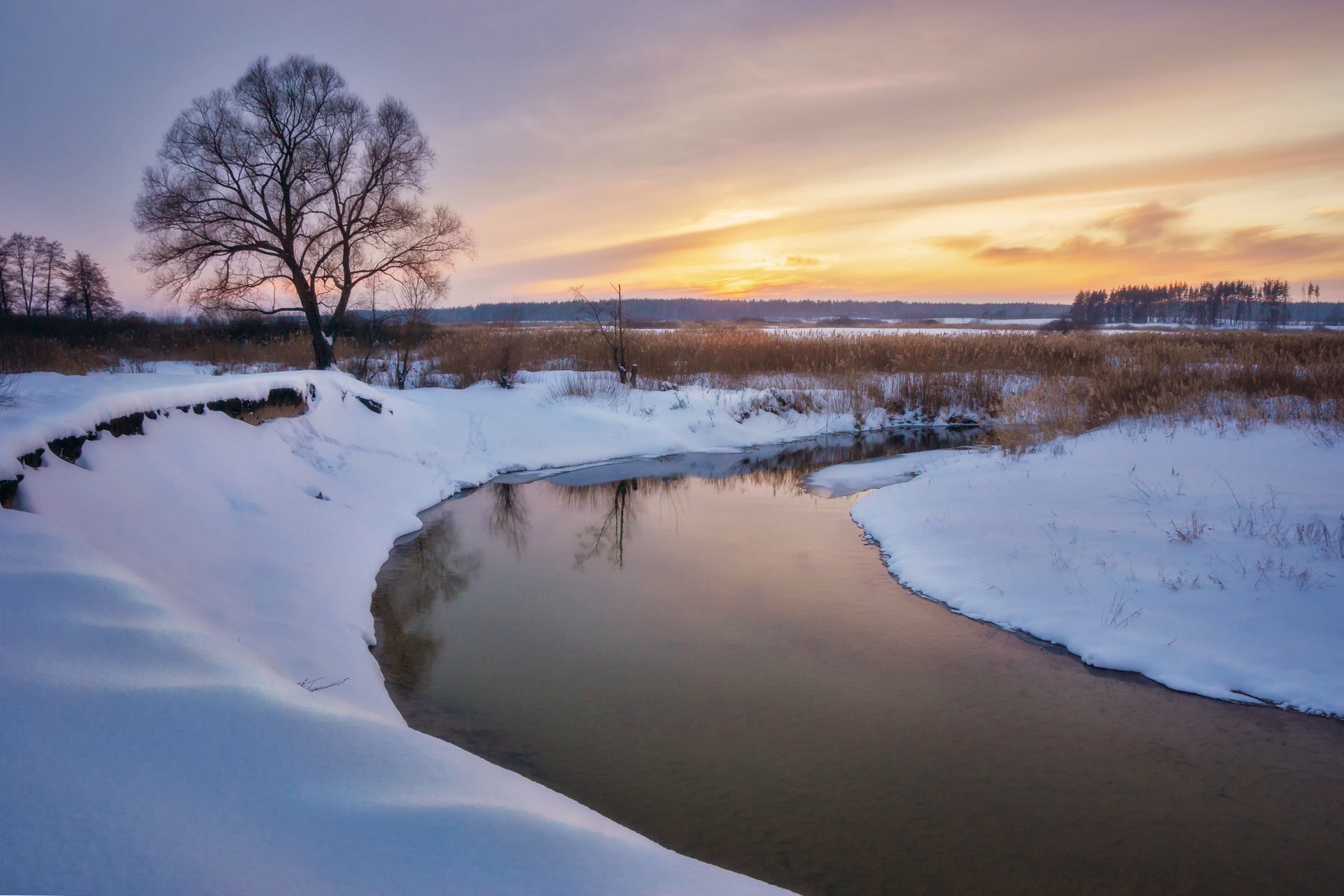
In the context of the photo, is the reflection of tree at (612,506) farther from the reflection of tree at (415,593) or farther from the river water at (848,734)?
the reflection of tree at (415,593)

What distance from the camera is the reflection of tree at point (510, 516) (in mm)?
8781

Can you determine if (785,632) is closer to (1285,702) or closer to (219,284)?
(1285,702)

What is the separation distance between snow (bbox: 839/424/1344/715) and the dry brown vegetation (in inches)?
109

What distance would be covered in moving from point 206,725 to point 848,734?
3394 millimetres

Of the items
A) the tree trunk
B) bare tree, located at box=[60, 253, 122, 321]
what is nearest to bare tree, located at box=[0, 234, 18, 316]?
bare tree, located at box=[60, 253, 122, 321]

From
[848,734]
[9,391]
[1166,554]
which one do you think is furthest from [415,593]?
[1166,554]

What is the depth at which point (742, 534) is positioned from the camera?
888 centimetres

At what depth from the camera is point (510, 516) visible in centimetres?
995

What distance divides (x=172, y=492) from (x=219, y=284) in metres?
16.9

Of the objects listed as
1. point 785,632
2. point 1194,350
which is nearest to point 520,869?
point 785,632

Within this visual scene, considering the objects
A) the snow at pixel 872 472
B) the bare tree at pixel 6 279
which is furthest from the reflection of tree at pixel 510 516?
the bare tree at pixel 6 279

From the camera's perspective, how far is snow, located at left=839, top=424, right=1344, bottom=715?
4949 mm

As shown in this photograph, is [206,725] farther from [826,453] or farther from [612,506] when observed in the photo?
[826,453]

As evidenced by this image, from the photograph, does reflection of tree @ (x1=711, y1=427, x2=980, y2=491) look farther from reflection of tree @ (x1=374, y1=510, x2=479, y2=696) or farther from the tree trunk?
the tree trunk
